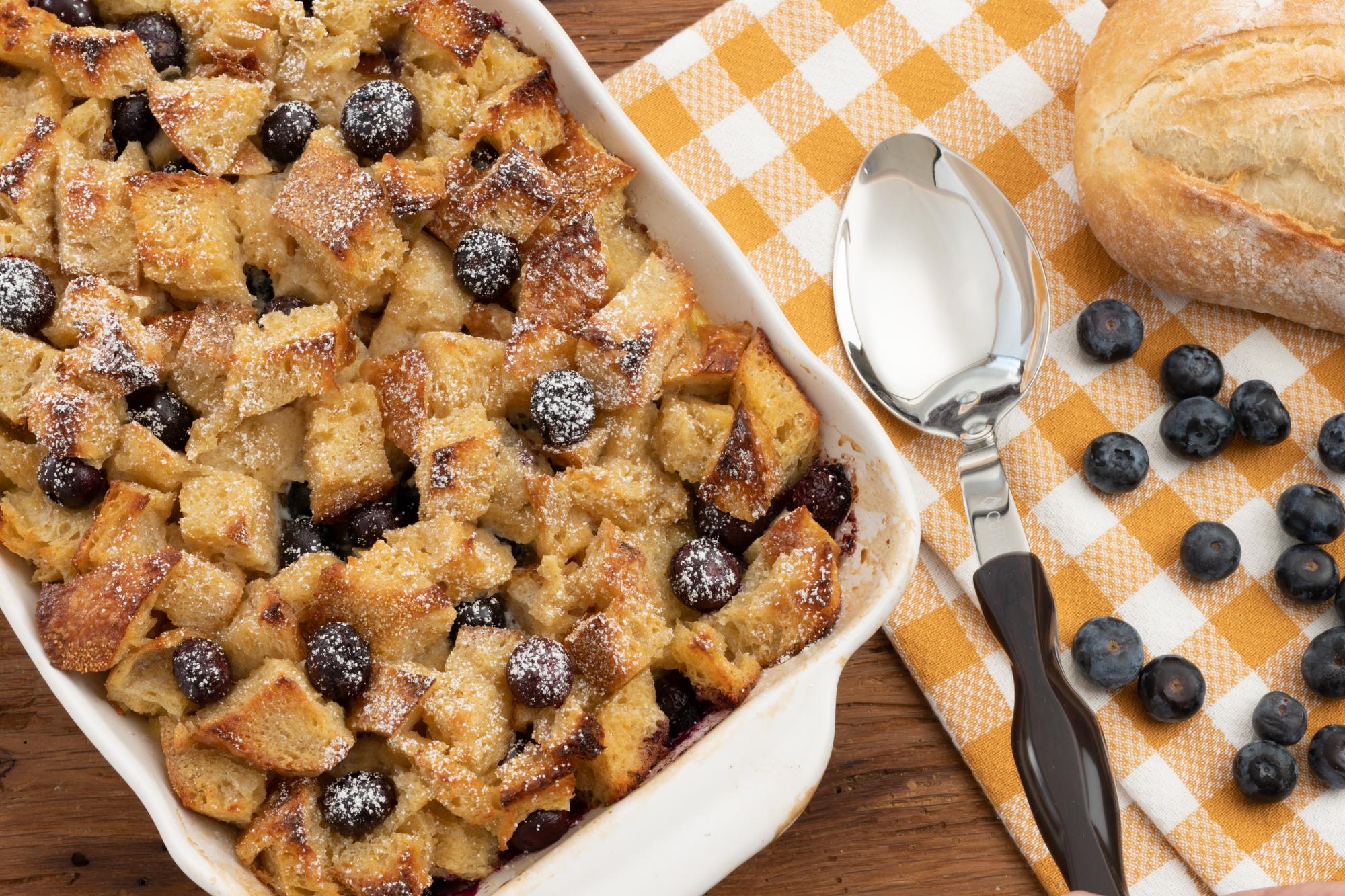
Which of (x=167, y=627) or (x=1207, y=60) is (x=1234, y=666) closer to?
(x=1207, y=60)

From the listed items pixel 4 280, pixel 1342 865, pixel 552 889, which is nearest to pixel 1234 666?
pixel 1342 865

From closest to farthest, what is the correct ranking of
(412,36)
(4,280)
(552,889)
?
1. (552,889)
2. (4,280)
3. (412,36)

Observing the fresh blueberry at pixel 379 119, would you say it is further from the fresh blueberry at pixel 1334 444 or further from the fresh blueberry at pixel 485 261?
the fresh blueberry at pixel 1334 444

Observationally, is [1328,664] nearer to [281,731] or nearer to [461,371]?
[461,371]

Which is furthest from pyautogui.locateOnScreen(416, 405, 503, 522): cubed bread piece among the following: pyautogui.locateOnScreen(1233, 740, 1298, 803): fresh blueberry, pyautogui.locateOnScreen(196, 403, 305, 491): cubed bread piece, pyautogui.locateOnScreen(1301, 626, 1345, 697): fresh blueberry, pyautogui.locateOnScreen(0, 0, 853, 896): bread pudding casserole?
pyautogui.locateOnScreen(1301, 626, 1345, 697): fresh blueberry

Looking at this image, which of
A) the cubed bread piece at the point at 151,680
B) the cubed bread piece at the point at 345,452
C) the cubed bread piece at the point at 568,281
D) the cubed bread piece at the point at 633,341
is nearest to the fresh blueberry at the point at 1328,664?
the cubed bread piece at the point at 633,341
